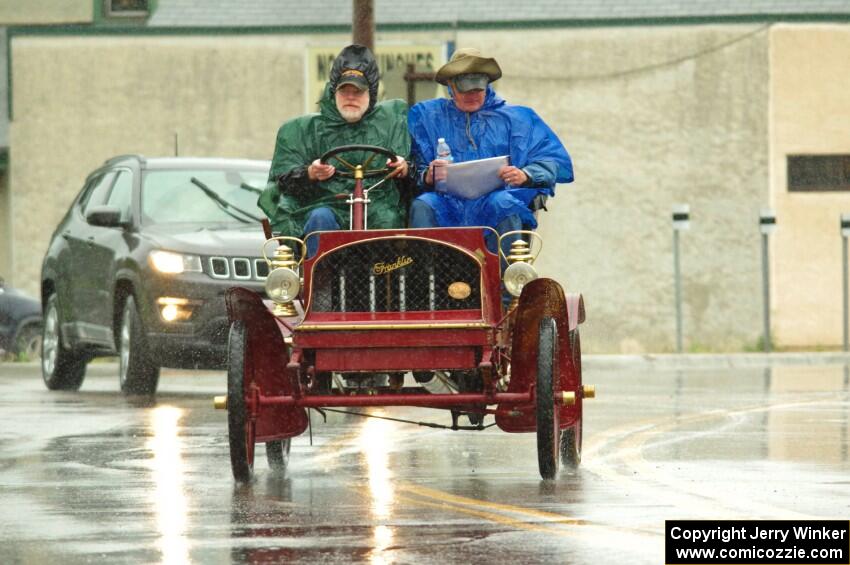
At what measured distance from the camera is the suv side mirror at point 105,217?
16.6m

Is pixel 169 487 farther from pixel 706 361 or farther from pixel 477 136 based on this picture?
pixel 706 361

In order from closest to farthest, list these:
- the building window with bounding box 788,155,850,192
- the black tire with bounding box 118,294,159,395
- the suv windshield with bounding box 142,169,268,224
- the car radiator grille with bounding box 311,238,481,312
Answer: the car radiator grille with bounding box 311,238,481,312 → the black tire with bounding box 118,294,159,395 → the suv windshield with bounding box 142,169,268,224 → the building window with bounding box 788,155,850,192

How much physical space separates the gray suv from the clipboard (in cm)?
513

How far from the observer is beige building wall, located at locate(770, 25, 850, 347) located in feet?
96.6

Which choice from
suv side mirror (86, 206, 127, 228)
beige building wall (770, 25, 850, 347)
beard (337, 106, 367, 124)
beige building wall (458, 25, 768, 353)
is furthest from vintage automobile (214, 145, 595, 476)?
beige building wall (770, 25, 850, 347)

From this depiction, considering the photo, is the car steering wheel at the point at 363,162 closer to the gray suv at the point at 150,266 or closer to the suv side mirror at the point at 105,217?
the gray suv at the point at 150,266

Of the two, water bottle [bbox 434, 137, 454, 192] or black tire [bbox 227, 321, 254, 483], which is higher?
water bottle [bbox 434, 137, 454, 192]

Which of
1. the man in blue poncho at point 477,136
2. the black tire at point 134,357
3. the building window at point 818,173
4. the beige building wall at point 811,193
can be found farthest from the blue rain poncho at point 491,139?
the building window at point 818,173

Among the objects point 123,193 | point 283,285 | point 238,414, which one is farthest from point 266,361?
point 123,193

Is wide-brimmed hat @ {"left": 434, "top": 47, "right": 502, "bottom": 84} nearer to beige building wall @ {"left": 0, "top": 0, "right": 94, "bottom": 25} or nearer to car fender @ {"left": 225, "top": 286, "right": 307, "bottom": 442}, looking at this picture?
car fender @ {"left": 225, "top": 286, "right": 307, "bottom": 442}

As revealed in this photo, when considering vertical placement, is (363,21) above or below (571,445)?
above

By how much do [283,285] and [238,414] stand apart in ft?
2.49

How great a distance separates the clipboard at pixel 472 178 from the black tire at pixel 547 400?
124cm

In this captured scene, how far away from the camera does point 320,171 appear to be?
35.9 feet
